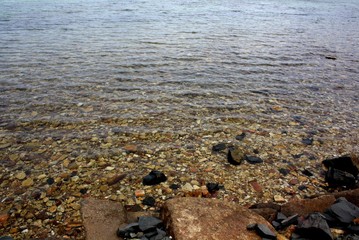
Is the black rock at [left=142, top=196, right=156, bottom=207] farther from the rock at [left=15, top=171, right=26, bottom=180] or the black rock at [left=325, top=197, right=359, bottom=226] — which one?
the black rock at [left=325, top=197, right=359, bottom=226]

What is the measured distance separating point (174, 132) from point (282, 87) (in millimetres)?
6086

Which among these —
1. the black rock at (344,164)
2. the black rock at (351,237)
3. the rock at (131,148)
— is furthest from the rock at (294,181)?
the rock at (131,148)

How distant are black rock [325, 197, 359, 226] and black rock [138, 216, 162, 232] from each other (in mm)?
2887

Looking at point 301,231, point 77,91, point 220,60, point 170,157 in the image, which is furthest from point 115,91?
point 301,231

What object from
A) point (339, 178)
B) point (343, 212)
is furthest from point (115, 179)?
point (339, 178)

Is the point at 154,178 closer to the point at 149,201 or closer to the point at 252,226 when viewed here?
the point at 149,201

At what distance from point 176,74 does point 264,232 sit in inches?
380

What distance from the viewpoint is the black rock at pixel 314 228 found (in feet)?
13.0

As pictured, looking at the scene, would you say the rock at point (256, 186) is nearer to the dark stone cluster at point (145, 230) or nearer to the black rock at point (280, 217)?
the black rock at point (280, 217)

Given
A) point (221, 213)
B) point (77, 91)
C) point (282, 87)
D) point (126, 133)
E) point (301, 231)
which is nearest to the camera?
point (301, 231)

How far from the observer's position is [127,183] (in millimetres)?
6051

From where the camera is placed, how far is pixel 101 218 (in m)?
4.93

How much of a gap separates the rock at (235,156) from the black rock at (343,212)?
2387mm

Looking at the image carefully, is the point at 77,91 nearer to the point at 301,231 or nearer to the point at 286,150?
the point at 286,150
